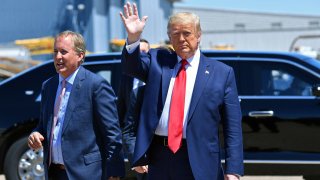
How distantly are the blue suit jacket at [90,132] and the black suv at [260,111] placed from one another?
3.36 metres

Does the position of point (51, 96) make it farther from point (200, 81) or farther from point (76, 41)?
point (200, 81)

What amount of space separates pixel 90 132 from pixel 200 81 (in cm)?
74

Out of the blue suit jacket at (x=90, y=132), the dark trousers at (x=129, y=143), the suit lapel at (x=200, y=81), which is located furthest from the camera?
the dark trousers at (x=129, y=143)

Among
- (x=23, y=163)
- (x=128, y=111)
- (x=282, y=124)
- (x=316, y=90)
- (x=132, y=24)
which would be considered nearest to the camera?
(x=132, y=24)

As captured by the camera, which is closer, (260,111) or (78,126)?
(78,126)

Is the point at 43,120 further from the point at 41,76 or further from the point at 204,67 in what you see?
the point at 41,76

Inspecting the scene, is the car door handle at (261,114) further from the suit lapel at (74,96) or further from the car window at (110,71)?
the suit lapel at (74,96)

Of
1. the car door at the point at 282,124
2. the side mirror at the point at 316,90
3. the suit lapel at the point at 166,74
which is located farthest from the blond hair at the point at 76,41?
the side mirror at the point at 316,90

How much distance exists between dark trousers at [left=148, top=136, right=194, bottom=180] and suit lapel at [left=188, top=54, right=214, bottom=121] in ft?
0.76

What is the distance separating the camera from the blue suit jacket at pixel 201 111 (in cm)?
389

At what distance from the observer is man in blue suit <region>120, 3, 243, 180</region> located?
12.7ft

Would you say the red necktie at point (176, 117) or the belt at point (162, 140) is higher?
the red necktie at point (176, 117)

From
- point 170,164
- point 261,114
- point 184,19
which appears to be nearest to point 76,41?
point 184,19

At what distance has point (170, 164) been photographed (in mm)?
3928
